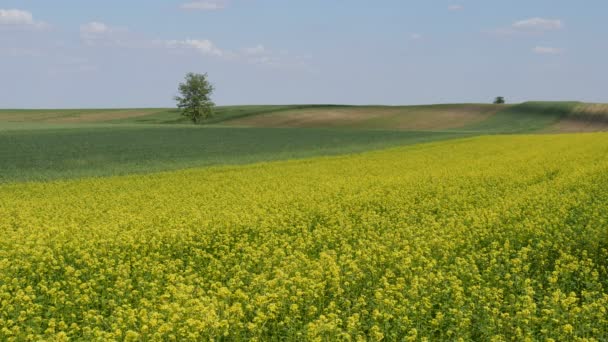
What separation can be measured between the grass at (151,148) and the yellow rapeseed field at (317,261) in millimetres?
12328

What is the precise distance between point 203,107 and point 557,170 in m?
Answer: 84.7

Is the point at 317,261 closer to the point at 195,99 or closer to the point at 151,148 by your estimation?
the point at 151,148

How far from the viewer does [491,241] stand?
12.7m

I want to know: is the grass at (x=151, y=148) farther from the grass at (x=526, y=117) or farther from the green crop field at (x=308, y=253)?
the grass at (x=526, y=117)

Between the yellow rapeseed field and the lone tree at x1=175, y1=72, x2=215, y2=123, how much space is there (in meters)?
81.6

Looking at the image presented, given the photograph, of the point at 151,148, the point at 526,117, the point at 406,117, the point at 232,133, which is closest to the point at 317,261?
the point at 151,148

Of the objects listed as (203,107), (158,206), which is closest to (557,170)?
(158,206)

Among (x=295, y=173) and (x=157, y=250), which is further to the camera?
(x=295, y=173)

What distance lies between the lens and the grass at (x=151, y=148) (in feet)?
117

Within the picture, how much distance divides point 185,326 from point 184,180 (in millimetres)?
21046

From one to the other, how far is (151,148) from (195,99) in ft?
192

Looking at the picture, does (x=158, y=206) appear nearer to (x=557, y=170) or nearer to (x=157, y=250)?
(x=157, y=250)

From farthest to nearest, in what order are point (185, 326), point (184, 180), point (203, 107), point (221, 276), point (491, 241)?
point (203, 107)
point (184, 180)
point (491, 241)
point (221, 276)
point (185, 326)

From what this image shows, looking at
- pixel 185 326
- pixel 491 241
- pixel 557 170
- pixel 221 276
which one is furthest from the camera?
pixel 557 170
